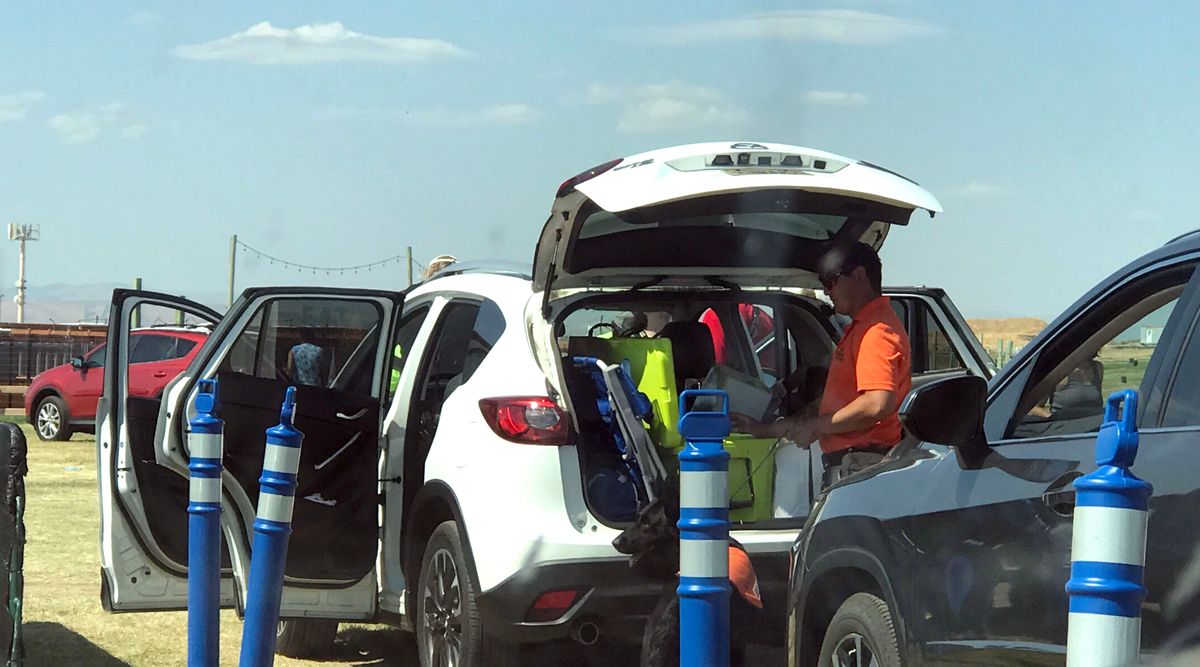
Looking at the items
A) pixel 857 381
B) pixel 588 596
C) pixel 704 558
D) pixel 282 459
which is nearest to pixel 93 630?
→ pixel 282 459

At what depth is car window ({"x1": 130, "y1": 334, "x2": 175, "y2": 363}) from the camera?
858 inches

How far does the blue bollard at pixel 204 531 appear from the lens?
6.15 meters

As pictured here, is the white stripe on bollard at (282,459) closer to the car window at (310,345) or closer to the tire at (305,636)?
the car window at (310,345)

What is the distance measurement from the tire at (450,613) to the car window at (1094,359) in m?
2.46

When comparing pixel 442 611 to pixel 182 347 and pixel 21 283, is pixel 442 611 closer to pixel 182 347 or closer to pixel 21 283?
pixel 182 347

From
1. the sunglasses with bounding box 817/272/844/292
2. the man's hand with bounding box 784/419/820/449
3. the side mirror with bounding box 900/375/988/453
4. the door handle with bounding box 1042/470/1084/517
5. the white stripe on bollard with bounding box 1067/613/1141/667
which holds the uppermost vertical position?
the sunglasses with bounding box 817/272/844/292

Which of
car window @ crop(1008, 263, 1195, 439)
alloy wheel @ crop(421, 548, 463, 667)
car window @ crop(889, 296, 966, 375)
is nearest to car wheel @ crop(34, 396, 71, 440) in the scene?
car window @ crop(889, 296, 966, 375)

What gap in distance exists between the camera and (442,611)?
20.7 feet

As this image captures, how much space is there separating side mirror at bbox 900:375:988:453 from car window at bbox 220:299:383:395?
3.56 metres

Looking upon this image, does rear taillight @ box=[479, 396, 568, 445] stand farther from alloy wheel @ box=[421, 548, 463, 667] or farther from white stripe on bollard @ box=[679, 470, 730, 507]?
white stripe on bollard @ box=[679, 470, 730, 507]

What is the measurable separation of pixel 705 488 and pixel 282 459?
2.04 meters

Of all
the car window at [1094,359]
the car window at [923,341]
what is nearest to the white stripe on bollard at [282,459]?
the car window at [1094,359]

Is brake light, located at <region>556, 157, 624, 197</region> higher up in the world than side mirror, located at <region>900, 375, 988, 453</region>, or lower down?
higher up

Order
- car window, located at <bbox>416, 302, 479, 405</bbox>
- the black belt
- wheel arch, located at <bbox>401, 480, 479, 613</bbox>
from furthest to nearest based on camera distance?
car window, located at <bbox>416, 302, 479, 405</bbox> < wheel arch, located at <bbox>401, 480, 479, 613</bbox> < the black belt
